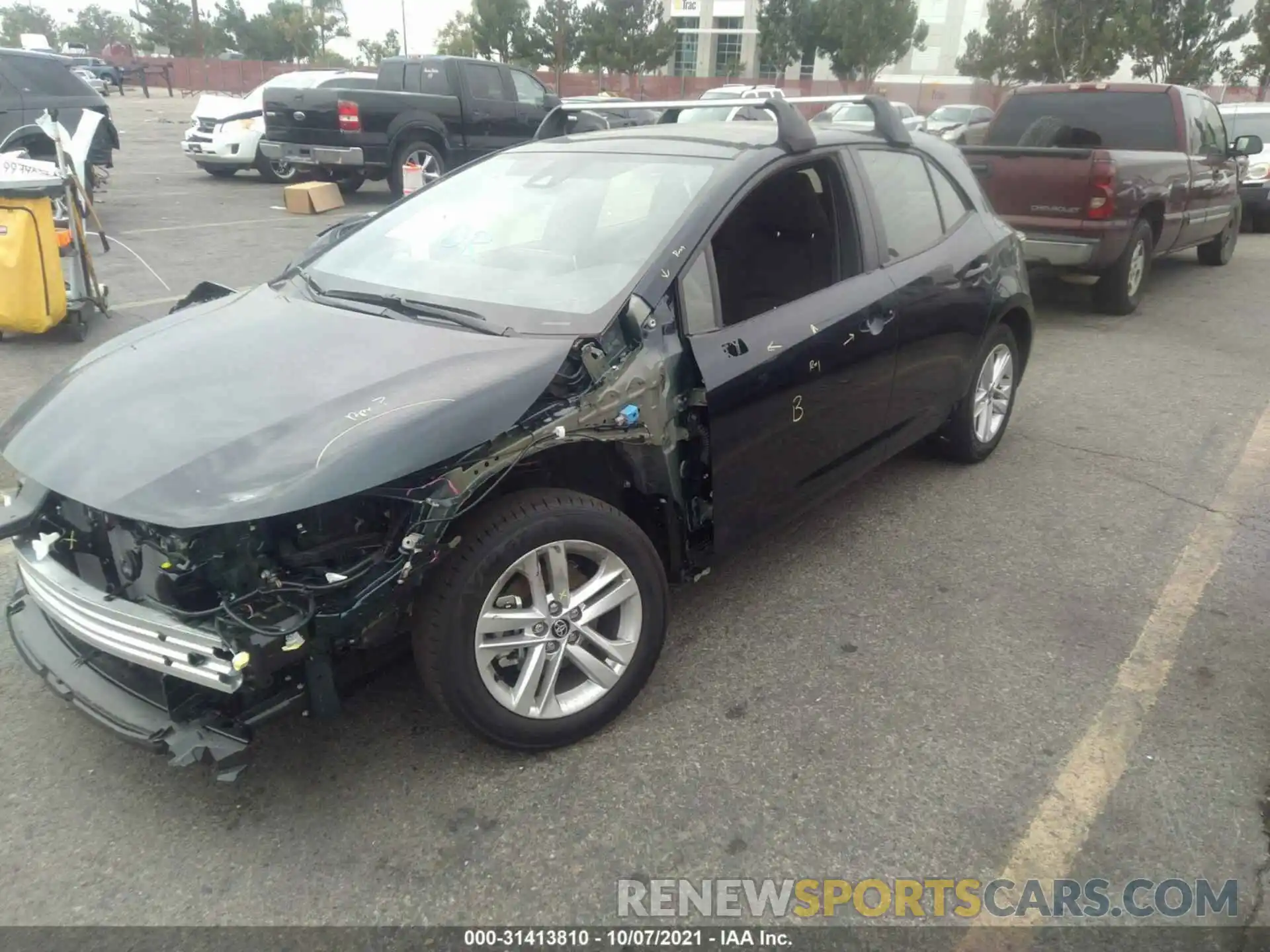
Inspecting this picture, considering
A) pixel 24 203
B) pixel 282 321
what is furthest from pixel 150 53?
pixel 282 321

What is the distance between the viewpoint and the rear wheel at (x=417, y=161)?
42.8ft

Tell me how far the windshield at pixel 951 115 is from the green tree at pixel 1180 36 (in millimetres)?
9431

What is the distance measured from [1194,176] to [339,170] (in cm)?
1055

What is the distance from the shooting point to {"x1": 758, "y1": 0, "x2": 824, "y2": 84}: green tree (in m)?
44.9

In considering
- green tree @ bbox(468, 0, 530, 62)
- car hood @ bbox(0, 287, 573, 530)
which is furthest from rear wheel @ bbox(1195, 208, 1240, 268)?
green tree @ bbox(468, 0, 530, 62)

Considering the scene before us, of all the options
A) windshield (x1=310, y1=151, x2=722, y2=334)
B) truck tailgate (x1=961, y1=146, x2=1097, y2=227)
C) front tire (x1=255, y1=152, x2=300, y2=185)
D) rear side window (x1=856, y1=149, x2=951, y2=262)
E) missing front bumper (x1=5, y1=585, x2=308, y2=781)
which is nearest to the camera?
missing front bumper (x1=5, y1=585, x2=308, y2=781)

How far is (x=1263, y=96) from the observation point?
124ft

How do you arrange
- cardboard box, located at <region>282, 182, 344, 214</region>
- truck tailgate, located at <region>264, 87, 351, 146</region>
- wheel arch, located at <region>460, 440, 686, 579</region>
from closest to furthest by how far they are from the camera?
wheel arch, located at <region>460, 440, 686, 579</region> < cardboard box, located at <region>282, 182, 344, 214</region> < truck tailgate, located at <region>264, 87, 351, 146</region>

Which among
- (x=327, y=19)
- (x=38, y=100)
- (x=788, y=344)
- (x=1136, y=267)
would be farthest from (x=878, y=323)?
(x=327, y=19)

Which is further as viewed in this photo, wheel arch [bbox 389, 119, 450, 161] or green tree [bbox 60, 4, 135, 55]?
green tree [bbox 60, 4, 135, 55]

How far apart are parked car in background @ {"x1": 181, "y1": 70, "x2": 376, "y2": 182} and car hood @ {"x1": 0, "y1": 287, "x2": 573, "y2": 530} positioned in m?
13.3

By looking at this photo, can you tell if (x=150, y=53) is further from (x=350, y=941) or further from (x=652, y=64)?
(x=350, y=941)

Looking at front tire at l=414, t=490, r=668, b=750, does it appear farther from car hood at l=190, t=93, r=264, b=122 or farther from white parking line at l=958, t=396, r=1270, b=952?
car hood at l=190, t=93, r=264, b=122

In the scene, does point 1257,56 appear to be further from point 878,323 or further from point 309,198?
point 878,323
